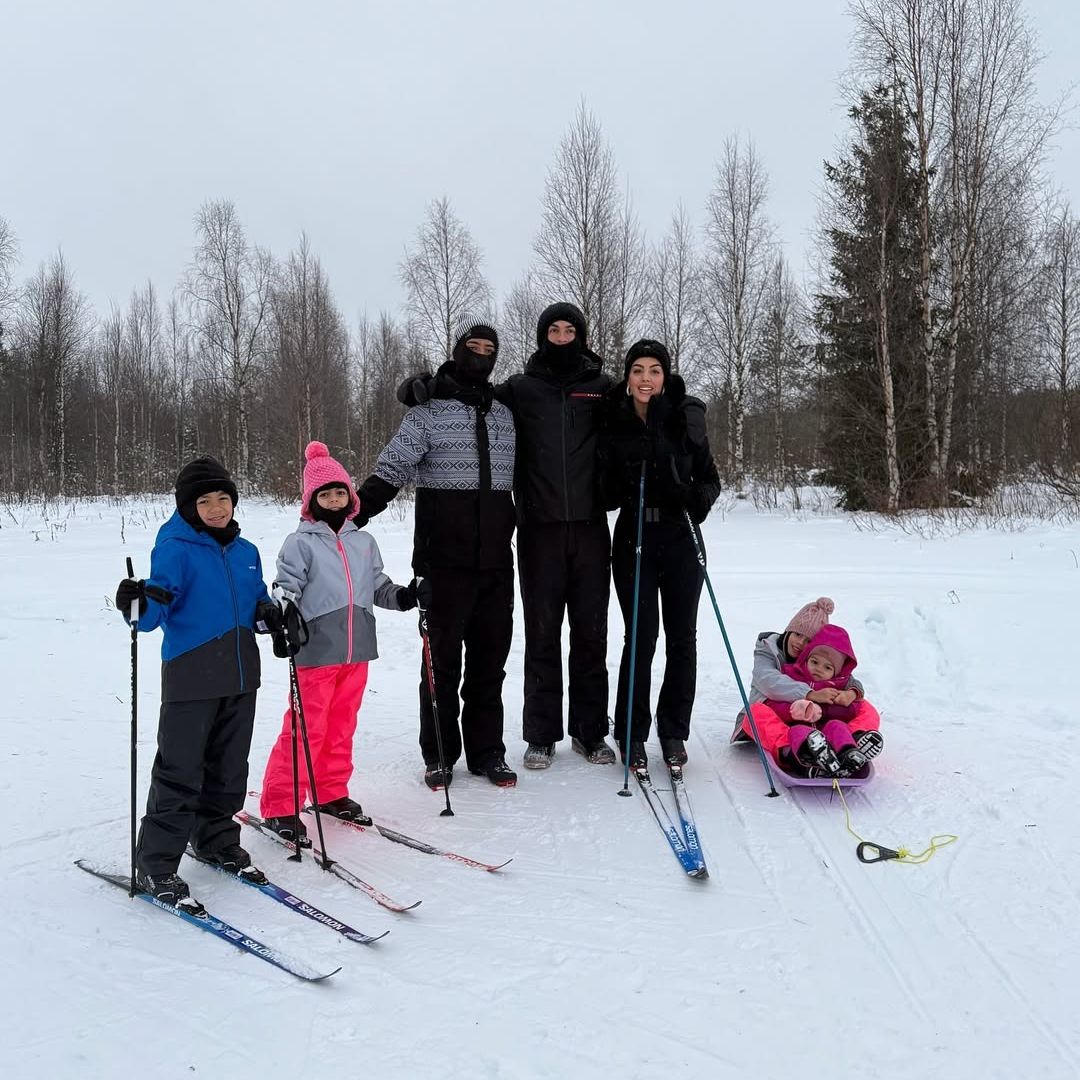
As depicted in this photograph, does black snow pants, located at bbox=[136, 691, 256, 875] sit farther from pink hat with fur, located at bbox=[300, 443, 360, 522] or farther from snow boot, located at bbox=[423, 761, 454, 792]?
snow boot, located at bbox=[423, 761, 454, 792]

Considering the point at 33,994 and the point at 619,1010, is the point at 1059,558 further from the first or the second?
the point at 33,994

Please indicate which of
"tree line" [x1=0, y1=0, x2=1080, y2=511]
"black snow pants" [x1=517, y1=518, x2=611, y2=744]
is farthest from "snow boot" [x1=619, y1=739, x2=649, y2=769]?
"tree line" [x1=0, y1=0, x2=1080, y2=511]

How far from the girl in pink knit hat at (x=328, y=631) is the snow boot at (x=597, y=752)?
134 cm

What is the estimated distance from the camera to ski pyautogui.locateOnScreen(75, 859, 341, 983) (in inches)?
90.6

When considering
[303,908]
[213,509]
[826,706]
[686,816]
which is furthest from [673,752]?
[213,509]

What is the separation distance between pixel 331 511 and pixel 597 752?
1982 millimetres

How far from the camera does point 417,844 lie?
10.6 ft

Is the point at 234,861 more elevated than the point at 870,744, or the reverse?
the point at 870,744

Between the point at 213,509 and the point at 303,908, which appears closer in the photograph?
the point at 303,908

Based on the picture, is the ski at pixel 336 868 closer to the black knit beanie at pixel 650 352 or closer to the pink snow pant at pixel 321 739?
the pink snow pant at pixel 321 739

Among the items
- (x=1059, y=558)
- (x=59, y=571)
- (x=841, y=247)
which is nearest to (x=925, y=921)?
(x=1059, y=558)

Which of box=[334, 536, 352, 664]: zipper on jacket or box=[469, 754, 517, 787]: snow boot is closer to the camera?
box=[334, 536, 352, 664]: zipper on jacket

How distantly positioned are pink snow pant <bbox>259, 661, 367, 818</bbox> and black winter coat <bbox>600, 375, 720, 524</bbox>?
1.66 metres

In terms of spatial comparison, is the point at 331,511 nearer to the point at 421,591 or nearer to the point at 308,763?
the point at 421,591
